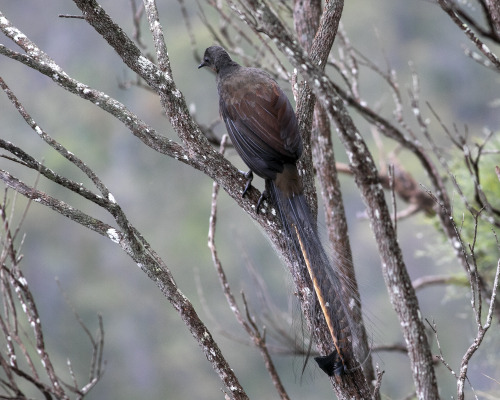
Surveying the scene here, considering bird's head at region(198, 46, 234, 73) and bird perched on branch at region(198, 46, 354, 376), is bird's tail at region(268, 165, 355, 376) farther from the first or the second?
bird's head at region(198, 46, 234, 73)

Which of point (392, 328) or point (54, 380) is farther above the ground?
point (392, 328)

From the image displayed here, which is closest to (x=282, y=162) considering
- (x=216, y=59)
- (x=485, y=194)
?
(x=216, y=59)

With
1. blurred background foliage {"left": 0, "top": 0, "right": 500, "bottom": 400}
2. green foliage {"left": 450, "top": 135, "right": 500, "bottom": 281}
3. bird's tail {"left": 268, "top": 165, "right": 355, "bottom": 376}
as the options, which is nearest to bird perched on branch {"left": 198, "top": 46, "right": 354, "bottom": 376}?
bird's tail {"left": 268, "top": 165, "right": 355, "bottom": 376}

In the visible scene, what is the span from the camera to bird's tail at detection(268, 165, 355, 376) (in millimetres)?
1193

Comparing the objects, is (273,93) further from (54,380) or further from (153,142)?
(54,380)

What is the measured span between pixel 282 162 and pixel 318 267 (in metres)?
0.31

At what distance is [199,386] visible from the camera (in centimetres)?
498

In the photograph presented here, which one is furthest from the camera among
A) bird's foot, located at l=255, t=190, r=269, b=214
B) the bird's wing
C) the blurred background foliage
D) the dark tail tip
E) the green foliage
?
the blurred background foliage

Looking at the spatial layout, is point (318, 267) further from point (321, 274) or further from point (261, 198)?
point (261, 198)

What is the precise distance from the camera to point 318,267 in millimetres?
1303

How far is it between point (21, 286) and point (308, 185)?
0.66 meters

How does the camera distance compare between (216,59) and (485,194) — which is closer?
(216,59)

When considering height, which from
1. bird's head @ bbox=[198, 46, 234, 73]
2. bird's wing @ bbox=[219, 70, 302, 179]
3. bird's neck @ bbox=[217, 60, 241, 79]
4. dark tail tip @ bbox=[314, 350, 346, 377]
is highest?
bird's head @ bbox=[198, 46, 234, 73]

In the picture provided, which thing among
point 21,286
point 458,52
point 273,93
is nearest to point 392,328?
point 458,52
